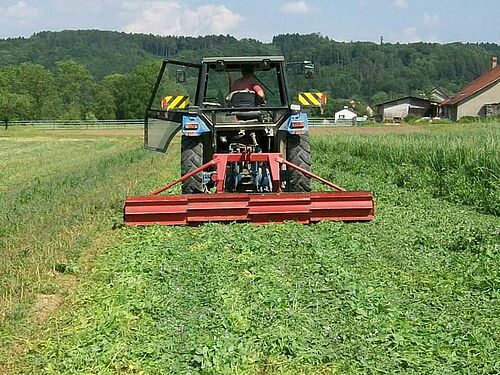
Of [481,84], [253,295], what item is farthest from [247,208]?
[481,84]

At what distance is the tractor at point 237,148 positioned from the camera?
8.70 metres

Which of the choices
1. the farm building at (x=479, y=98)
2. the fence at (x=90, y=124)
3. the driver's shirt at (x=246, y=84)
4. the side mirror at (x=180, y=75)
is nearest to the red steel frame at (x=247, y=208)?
the side mirror at (x=180, y=75)

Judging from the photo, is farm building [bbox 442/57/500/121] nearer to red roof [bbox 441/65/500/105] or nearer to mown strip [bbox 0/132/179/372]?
red roof [bbox 441/65/500/105]

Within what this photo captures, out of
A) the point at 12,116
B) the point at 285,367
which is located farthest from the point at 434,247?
the point at 12,116

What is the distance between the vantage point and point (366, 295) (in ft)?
17.5

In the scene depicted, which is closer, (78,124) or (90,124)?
(78,124)

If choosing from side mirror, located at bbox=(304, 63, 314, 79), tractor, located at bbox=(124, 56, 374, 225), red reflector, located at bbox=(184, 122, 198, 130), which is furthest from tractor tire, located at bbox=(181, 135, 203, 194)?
side mirror, located at bbox=(304, 63, 314, 79)

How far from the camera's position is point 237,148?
32.8 feet

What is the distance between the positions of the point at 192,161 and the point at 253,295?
4.93m

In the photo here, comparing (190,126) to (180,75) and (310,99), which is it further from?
(310,99)

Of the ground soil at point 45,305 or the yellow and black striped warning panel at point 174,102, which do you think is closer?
the ground soil at point 45,305

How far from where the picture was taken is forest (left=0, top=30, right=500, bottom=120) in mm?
68581

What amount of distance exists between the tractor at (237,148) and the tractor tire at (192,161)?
1 centimetres

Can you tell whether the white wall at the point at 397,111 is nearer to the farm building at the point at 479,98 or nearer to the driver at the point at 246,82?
the farm building at the point at 479,98
